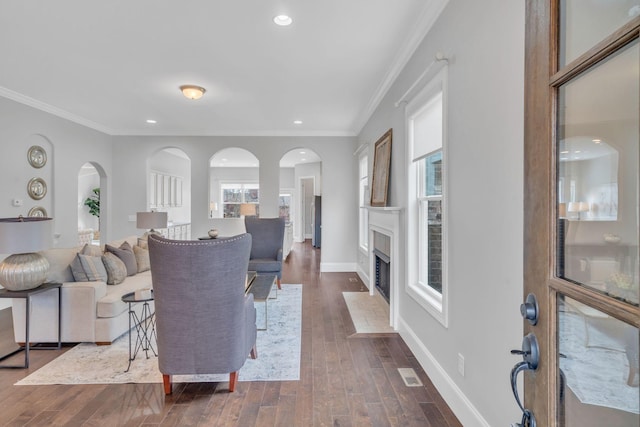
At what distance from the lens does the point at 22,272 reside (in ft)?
9.11

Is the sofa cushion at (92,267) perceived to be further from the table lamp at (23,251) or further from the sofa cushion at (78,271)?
the table lamp at (23,251)

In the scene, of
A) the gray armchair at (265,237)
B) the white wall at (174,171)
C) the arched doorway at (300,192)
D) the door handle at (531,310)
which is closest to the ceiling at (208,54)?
the gray armchair at (265,237)

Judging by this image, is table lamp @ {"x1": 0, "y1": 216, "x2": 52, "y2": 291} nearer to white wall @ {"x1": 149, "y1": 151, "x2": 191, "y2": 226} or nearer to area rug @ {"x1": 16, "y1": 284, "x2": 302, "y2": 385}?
area rug @ {"x1": 16, "y1": 284, "x2": 302, "y2": 385}

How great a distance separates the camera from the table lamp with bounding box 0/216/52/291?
2551 mm

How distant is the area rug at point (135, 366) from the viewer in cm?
259

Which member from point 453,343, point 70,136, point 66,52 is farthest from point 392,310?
point 70,136

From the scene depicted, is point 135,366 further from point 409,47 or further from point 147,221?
point 409,47

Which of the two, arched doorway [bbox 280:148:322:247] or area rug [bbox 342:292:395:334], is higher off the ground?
arched doorway [bbox 280:148:322:247]

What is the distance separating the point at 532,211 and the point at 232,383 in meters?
2.29

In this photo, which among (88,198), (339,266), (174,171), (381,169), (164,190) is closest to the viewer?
(381,169)

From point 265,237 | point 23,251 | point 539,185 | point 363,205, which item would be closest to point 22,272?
point 23,251

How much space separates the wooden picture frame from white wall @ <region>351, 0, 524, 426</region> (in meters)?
1.59

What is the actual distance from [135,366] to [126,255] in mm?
1678

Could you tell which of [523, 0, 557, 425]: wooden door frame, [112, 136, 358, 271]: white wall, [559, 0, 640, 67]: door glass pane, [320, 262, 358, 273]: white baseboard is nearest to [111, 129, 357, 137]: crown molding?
[112, 136, 358, 271]: white wall
